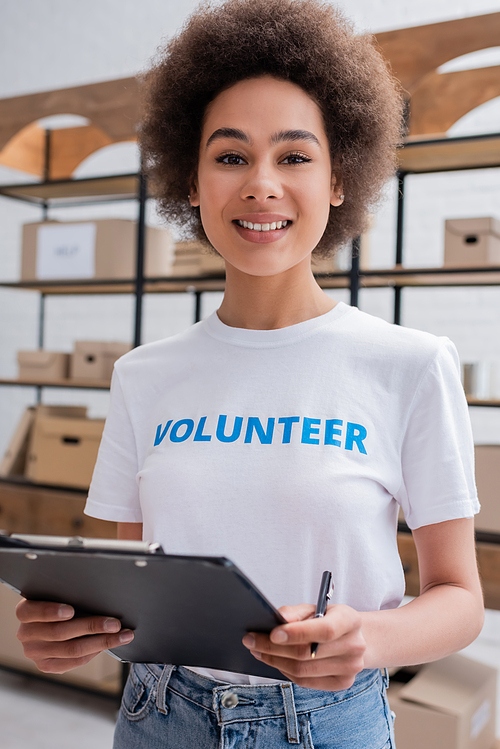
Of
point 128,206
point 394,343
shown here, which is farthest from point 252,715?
point 128,206

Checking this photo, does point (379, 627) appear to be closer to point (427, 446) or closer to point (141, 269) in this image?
point (427, 446)

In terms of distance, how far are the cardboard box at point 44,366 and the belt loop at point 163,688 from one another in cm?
241

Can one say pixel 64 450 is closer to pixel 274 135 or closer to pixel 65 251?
pixel 65 251

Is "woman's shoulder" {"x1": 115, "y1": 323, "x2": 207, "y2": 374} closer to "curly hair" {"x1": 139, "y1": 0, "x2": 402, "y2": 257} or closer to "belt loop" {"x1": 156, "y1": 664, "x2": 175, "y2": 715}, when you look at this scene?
"curly hair" {"x1": 139, "y1": 0, "x2": 402, "y2": 257}

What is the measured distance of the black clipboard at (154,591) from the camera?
2.01ft

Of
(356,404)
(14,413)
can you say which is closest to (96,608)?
(356,404)

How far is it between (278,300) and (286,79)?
0.31 m

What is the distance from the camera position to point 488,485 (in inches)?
88.6

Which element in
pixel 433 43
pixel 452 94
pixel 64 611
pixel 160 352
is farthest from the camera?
pixel 452 94

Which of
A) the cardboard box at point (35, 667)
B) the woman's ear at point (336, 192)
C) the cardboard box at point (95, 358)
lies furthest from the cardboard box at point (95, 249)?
the woman's ear at point (336, 192)

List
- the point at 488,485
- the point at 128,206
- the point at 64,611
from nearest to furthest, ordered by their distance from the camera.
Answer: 1. the point at 64,611
2. the point at 488,485
3. the point at 128,206

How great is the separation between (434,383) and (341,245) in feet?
1.55

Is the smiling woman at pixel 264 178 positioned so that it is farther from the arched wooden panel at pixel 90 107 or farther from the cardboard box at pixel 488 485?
the arched wooden panel at pixel 90 107

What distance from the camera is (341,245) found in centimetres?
127
